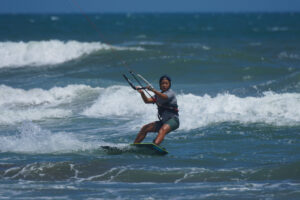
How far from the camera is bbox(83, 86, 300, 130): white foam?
13.5m

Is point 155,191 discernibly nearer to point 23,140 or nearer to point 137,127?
point 23,140

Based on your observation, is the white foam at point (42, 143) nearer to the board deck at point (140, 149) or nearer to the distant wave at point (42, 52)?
the board deck at point (140, 149)

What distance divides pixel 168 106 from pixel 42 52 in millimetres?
21464

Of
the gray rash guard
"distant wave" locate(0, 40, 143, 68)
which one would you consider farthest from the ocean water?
"distant wave" locate(0, 40, 143, 68)

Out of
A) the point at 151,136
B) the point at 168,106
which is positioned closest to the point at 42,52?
the point at 151,136

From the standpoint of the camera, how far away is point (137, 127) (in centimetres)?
1347

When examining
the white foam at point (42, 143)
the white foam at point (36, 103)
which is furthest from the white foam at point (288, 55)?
the white foam at point (42, 143)

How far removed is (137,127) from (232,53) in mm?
15588

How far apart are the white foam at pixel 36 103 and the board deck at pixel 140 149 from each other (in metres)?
4.75

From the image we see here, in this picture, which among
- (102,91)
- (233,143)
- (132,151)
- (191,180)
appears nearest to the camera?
(191,180)

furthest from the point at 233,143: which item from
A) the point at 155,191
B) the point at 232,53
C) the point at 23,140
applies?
the point at 232,53

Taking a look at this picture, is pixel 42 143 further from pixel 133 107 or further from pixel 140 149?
pixel 133 107

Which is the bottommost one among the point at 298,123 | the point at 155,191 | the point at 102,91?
the point at 155,191

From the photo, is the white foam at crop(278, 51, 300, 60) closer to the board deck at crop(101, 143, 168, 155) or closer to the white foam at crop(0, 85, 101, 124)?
the white foam at crop(0, 85, 101, 124)
